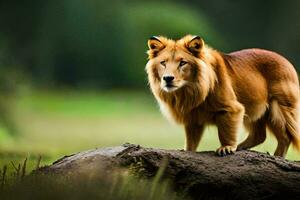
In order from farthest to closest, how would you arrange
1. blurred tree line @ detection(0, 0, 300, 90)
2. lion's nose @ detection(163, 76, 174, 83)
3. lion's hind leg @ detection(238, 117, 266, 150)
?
blurred tree line @ detection(0, 0, 300, 90), lion's hind leg @ detection(238, 117, 266, 150), lion's nose @ detection(163, 76, 174, 83)

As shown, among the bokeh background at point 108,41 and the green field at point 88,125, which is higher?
the bokeh background at point 108,41

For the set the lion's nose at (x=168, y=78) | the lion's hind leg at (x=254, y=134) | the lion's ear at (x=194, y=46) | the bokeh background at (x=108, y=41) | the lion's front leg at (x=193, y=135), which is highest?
the bokeh background at (x=108, y=41)

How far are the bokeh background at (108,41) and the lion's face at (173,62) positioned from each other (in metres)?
13.5

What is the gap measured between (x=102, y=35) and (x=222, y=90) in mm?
19949

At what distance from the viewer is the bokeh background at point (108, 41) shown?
23.2 metres

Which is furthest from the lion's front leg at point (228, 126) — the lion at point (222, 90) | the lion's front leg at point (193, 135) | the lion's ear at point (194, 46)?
the lion's ear at point (194, 46)

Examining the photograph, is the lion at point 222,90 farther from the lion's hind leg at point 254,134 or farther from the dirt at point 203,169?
the dirt at point 203,169

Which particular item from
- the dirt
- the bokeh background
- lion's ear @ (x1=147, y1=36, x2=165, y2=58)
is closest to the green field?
the bokeh background

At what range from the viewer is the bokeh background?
23172mm

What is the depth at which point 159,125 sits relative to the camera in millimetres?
20906

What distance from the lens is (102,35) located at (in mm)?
26891

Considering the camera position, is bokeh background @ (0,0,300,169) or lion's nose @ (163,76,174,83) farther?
bokeh background @ (0,0,300,169)

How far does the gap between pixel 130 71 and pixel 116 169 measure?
19660 mm

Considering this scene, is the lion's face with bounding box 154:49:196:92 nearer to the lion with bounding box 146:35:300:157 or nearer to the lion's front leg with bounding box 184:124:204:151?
the lion with bounding box 146:35:300:157
